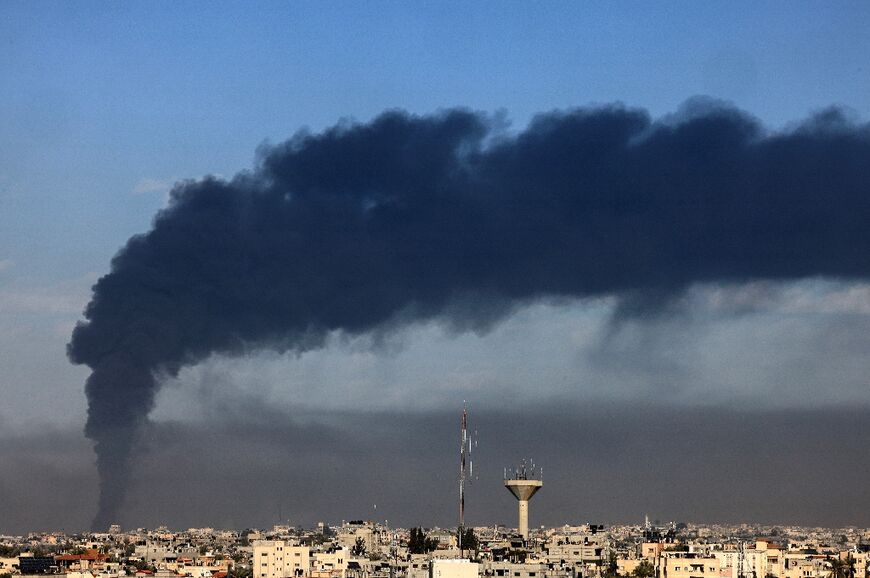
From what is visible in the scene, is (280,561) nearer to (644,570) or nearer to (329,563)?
(329,563)

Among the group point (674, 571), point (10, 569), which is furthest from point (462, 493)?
point (10, 569)

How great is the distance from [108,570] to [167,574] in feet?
48.1

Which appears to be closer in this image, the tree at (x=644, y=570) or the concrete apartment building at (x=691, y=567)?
the concrete apartment building at (x=691, y=567)

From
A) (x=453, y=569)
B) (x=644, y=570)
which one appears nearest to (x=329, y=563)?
(x=644, y=570)

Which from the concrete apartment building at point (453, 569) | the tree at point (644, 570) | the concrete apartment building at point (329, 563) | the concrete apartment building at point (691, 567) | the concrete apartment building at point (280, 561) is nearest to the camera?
the concrete apartment building at point (453, 569)

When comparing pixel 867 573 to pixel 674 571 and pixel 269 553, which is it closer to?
pixel 674 571

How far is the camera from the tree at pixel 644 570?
184 m

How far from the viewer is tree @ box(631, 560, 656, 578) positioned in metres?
184

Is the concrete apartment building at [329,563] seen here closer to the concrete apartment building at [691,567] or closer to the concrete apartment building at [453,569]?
the concrete apartment building at [691,567]

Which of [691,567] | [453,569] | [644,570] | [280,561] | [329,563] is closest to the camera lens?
[453,569]

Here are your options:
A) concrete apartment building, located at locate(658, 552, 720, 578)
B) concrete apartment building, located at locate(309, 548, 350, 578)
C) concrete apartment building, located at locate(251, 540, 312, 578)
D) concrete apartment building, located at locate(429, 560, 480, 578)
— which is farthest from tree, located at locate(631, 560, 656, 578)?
concrete apartment building, located at locate(429, 560, 480, 578)

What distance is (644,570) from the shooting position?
187375mm

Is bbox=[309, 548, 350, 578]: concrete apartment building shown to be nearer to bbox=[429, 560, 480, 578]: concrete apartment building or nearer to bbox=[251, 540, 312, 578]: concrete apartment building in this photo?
bbox=[251, 540, 312, 578]: concrete apartment building

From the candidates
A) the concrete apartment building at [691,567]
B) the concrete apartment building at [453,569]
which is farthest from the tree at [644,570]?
the concrete apartment building at [453,569]
